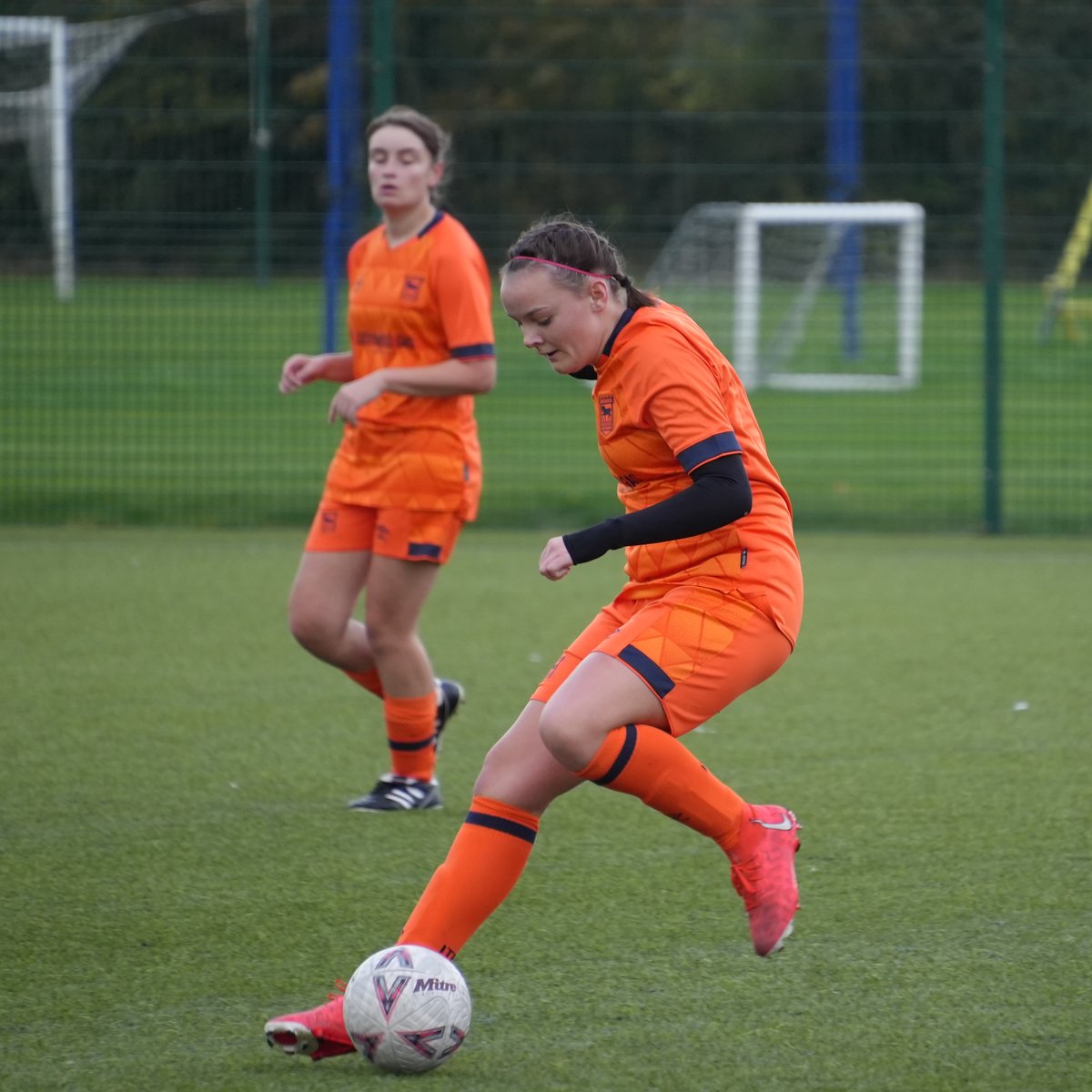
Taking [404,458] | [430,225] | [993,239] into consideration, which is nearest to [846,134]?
[993,239]

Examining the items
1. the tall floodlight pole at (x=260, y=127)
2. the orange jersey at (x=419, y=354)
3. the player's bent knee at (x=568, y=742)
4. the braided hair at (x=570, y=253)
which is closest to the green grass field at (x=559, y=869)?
the player's bent knee at (x=568, y=742)

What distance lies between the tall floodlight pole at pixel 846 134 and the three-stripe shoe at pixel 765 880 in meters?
6.98

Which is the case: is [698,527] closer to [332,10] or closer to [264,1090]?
[264,1090]

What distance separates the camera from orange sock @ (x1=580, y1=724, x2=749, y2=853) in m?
3.37

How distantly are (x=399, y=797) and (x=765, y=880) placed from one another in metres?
1.85

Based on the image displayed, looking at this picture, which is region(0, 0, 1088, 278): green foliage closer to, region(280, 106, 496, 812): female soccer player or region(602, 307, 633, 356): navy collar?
region(280, 106, 496, 812): female soccer player

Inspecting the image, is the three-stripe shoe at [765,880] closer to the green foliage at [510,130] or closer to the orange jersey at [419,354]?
the orange jersey at [419,354]

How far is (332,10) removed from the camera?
37.4 ft

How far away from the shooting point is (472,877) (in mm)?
3395

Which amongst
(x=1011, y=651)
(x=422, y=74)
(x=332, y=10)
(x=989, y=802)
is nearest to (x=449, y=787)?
(x=989, y=802)

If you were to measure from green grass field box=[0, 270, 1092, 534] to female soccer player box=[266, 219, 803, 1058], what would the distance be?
6.91 meters

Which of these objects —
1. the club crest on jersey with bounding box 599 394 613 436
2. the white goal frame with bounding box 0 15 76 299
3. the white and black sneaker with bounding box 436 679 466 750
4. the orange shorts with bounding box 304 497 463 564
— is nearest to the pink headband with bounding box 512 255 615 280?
the club crest on jersey with bounding box 599 394 613 436

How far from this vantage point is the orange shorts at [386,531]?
16.7ft

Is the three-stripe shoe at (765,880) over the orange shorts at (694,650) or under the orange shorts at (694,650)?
under
